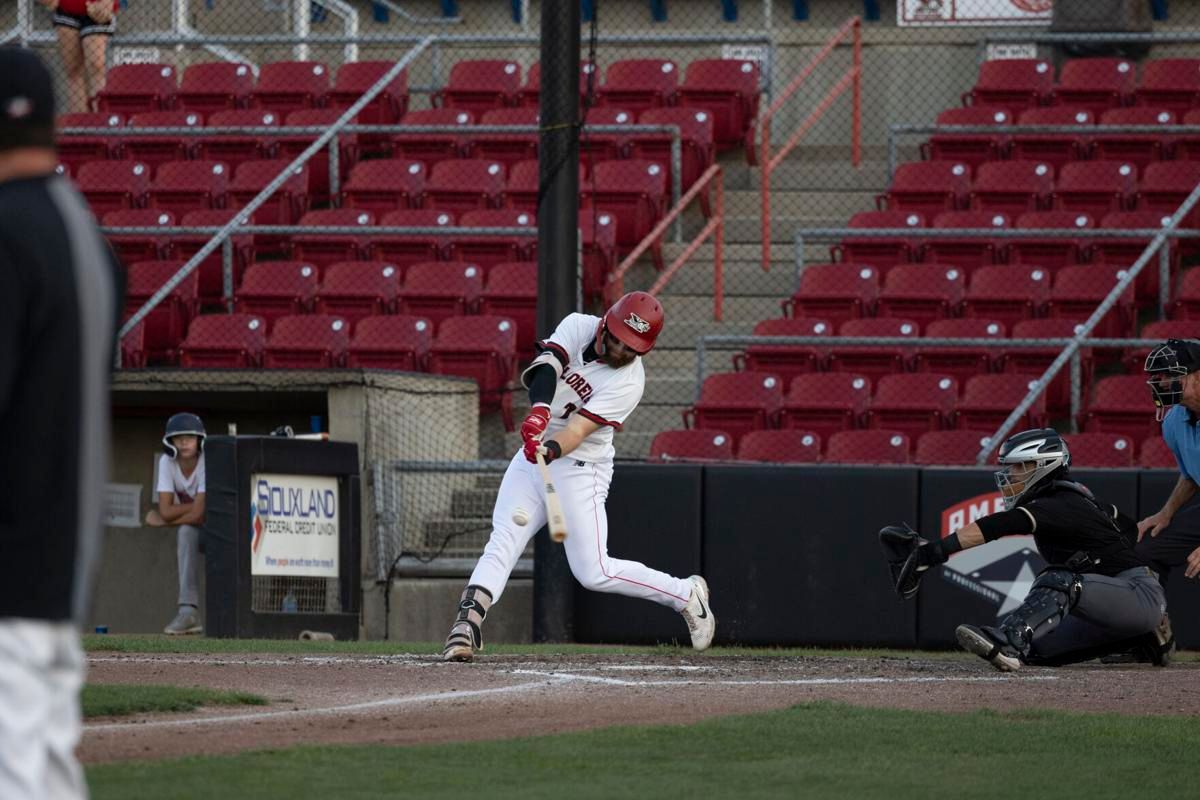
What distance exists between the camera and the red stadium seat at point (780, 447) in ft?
45.1

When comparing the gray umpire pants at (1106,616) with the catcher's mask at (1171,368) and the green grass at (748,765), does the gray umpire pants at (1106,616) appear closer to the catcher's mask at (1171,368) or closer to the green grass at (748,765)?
the catcher's mask at (1171,368)

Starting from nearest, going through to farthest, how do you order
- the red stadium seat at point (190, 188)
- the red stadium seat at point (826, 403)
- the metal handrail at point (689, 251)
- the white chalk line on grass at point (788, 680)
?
the white chalk line on grass at point (788, 680)
the red stadium seat at point (826, 403)
the metal handrail at point (689, 251)
the red stadium seat at point (190, 188)

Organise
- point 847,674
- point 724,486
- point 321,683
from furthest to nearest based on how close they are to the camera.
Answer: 1. point 724,486
2. point 847,674
3. point 321,683

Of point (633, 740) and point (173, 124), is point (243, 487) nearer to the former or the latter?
point (633, 740)

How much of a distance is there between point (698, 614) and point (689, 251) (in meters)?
7.39

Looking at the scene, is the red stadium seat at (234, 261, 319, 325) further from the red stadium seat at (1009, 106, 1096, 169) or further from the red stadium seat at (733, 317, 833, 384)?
the red stadium seat at (1009, 106, 1096, 169)

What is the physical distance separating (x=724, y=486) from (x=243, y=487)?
318 cm

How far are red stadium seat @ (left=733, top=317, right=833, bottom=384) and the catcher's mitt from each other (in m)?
6.20

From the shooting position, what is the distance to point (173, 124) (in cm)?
1964

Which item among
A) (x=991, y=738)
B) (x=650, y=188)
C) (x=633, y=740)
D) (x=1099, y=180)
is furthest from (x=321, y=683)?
(x=1099, y=180)

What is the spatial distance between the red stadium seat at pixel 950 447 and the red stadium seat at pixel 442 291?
4.37 meters

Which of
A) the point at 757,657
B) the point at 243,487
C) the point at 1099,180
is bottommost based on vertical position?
the point at 757,657

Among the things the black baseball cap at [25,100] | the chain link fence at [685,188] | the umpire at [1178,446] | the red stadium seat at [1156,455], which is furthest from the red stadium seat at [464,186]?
the black baseball cap at [25,100]

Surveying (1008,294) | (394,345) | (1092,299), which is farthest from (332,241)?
(1092,299)
